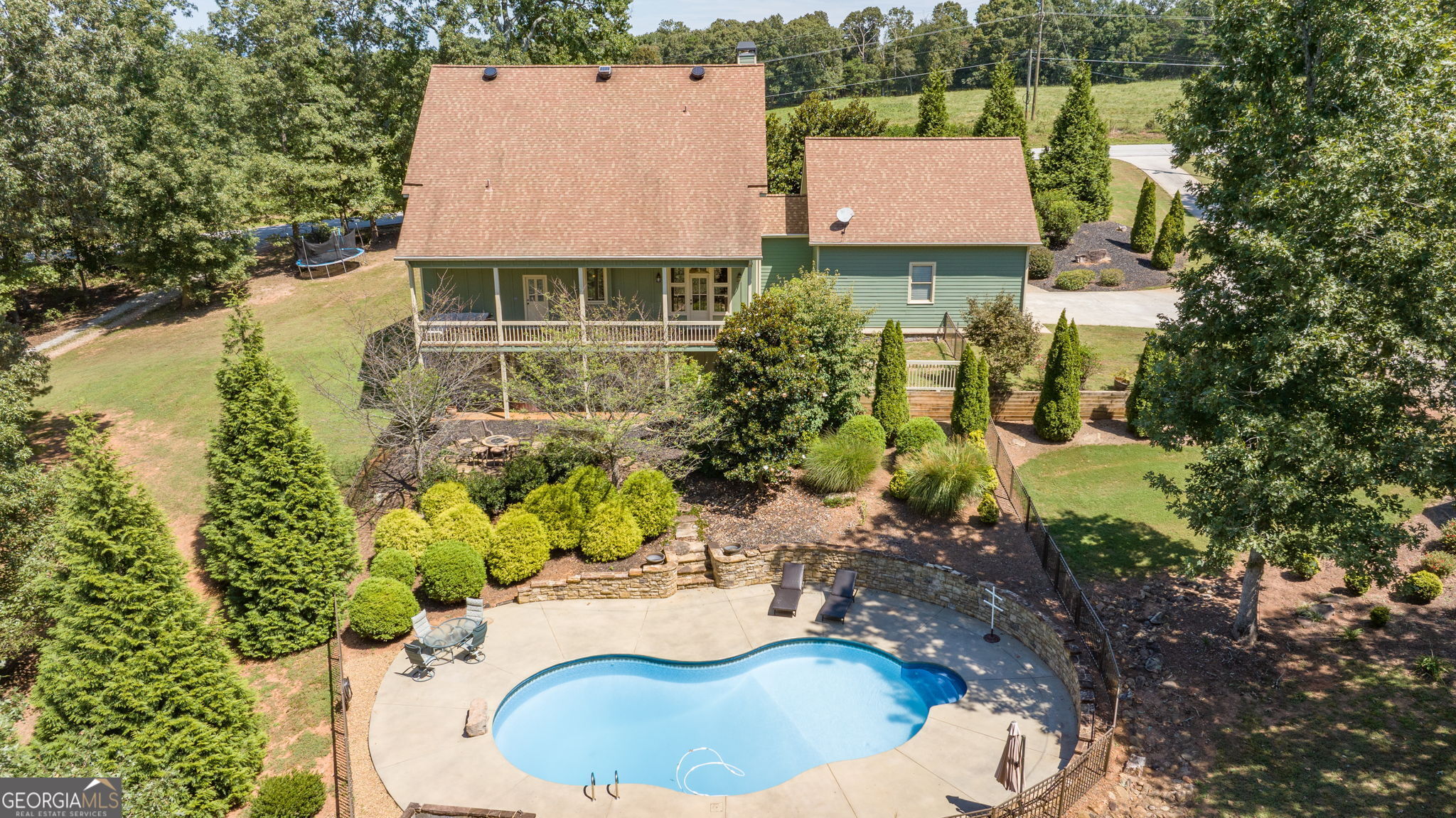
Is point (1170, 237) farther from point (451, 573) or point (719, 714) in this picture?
point (451, 573)

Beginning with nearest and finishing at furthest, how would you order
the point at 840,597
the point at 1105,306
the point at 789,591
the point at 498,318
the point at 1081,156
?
the point at 840,597, the point at 789,591, the point at 498,318, the point at 1105,306, the point at 1081,156

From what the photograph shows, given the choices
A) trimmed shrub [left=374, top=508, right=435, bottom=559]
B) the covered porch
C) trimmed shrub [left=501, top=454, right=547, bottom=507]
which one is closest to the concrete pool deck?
trimmed shrub [left=374, top=508, right=435, bottom=559]

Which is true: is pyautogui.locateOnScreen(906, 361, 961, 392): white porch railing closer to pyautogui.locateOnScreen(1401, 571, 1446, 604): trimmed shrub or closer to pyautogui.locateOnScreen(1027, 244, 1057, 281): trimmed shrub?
pyautogui.locateOnScreen(1401, 571, 1446, 604): trimmed shrub

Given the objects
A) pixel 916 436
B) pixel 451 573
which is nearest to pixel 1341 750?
pixel 916 436

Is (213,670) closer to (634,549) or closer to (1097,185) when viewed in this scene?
(634,549)

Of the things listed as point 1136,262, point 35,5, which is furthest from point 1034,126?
point 35,5
